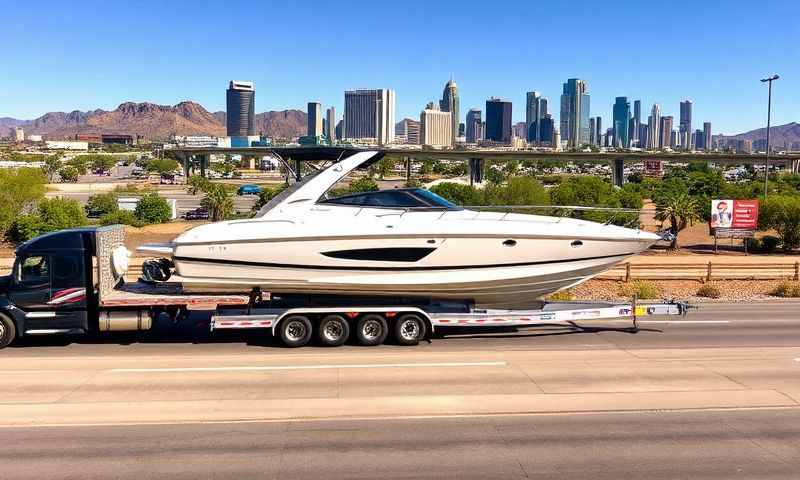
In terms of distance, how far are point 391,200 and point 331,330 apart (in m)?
3.24

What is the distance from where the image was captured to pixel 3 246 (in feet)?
137

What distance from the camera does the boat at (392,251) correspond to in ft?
51.7

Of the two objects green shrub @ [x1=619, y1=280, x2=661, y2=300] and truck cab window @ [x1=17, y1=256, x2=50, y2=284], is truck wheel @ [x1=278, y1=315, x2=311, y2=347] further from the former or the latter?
green shrub @ [x1=619, y1=280, x2=661, y2=300]

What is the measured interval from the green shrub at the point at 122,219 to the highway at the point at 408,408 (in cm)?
3789

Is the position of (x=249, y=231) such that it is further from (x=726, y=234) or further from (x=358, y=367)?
(x=726, y=234)

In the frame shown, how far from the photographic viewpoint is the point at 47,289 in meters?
15.5

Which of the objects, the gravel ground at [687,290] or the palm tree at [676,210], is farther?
the palm tree at [676,210]

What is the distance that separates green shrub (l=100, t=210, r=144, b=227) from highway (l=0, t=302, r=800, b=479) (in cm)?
3789

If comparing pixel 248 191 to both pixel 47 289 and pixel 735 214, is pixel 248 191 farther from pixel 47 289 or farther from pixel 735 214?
pixel 47 289

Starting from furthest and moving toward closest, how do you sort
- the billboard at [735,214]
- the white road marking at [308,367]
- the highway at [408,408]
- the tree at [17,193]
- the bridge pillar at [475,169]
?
the bridge pillar at [475,169] → the tree at [17,193] → the billboard at [735,214] → the white road marking at [308,367] → the highway at [408,408]

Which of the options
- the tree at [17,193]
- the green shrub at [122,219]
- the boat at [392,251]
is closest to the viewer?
the boat at [392,251]

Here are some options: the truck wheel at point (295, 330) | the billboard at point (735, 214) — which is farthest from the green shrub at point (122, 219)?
the truck wheel at point (295, 330)

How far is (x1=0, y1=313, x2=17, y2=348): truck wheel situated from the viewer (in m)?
15.5

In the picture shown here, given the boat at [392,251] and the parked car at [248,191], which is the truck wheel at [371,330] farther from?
the parked car at [248,191]
